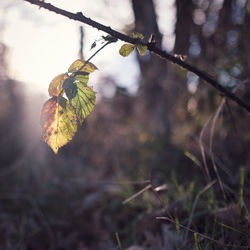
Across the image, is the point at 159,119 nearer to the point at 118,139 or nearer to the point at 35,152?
the point at 118,139

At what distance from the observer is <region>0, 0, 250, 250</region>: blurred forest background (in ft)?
4.42

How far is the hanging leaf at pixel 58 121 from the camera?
2.95 feet

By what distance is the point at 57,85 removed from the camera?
0.92 metres

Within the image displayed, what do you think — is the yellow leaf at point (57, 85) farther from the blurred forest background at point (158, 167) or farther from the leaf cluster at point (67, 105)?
the blurred forest background at point (158, 167)

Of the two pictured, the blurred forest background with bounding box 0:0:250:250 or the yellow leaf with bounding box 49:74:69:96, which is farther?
the blurred forest background with bounding box 0:0:250:250

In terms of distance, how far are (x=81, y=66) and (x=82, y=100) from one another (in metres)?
0.13

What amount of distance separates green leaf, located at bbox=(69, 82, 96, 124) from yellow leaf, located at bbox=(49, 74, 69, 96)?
0.23 ft

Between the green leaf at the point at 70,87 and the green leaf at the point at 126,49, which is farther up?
the green leaf at the point at 126,49

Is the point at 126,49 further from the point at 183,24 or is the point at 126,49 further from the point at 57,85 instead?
the point at 183,24

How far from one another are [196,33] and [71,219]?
2367 mm

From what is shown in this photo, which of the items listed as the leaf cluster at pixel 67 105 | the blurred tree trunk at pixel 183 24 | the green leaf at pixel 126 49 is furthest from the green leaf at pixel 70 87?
the blurred tree trunk at pixel 183 24

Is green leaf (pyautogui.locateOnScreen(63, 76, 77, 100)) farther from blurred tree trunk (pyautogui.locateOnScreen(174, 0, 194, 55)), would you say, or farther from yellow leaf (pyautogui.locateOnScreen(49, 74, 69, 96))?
A: blurred tree trunk (pyautogui.locateOnScreen(174, 0, 194, 55))

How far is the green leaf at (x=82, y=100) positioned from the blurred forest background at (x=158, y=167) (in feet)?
1.41

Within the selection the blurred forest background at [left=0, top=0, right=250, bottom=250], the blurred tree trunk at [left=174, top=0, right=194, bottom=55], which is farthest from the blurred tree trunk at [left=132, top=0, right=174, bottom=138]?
the blurred tree trunk at [left=174, top=0, right=194, bottom=55]
